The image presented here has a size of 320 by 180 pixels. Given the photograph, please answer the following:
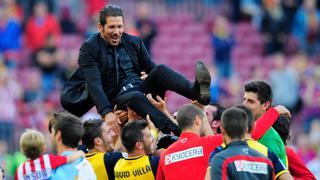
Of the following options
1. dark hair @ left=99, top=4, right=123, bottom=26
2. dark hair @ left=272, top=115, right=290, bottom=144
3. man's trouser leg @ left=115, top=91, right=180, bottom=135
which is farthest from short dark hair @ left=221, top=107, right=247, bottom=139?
dark hair @ left=99, top=4, right=123, bottom=26

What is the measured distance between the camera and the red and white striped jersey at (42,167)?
1078 centimetres

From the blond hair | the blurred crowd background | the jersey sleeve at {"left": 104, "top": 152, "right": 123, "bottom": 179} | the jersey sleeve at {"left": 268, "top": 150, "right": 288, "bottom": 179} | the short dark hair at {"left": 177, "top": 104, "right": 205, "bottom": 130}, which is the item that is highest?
the short dark hair at {"left": 177, "top": 104, "right": 205, "bottom": 130}

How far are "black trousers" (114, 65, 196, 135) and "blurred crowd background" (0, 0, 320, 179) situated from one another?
30.0 ft

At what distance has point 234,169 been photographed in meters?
10.3

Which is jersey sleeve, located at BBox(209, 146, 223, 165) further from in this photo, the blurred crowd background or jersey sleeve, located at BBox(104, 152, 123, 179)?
the blurred crowd background

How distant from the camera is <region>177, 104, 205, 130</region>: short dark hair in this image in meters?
11.2

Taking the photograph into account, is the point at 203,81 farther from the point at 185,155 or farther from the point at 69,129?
the point at 69,129

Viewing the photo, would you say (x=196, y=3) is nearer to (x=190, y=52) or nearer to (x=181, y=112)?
(x=190, y=52)

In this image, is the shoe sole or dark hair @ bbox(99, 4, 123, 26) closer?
the shoe sole

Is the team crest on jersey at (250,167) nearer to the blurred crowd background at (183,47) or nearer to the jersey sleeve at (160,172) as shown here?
the jersey sleeve at (160,172)

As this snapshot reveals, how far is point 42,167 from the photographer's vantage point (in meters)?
10.8

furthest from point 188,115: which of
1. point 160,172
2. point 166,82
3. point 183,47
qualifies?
point 183,47

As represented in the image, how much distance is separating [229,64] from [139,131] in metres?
15.4

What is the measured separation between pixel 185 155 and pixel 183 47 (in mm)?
17597
